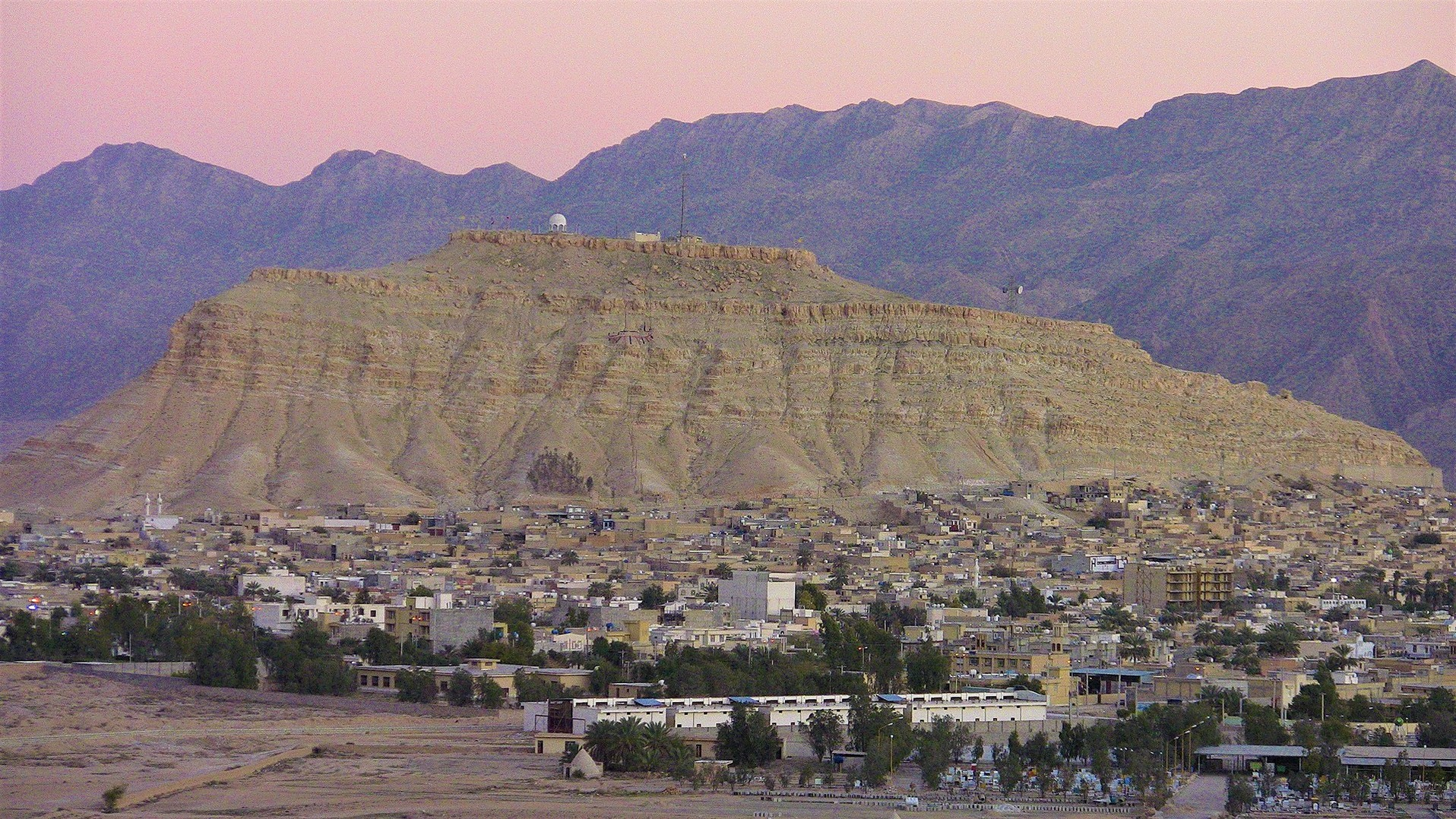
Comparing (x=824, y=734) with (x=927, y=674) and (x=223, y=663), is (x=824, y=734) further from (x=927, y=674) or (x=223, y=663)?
(x=223, y=663)

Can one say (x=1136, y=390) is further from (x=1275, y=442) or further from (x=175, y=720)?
(x=175, y=720)

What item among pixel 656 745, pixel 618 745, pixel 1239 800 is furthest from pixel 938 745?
pixel 1239 800

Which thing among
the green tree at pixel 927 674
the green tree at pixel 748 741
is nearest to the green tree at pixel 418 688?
the green tree at pixel 927 674

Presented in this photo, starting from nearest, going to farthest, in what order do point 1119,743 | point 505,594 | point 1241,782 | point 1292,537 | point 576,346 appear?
1. point 1241,782
2. point 1119,743
3. point 505,594
4. point 1292,537
5. point 576,346

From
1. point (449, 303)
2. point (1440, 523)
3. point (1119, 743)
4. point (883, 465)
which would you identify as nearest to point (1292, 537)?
point (1440, 523)

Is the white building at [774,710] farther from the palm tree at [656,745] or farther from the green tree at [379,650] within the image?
the green tree at [379,650]

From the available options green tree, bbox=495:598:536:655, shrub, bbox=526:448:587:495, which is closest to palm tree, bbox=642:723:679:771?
green tree, bbox=495:598:536:655
